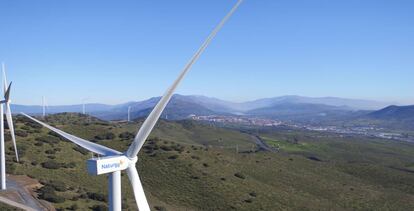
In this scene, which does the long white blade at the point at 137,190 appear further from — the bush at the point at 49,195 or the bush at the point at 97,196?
the bush at the point at 97,196

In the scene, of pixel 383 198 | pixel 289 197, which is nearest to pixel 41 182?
pixel 289 197

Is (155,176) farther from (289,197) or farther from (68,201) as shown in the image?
(68,201)

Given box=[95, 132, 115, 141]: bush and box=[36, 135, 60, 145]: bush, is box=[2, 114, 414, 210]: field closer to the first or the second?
box=[36, 135, 60, 145]: bush

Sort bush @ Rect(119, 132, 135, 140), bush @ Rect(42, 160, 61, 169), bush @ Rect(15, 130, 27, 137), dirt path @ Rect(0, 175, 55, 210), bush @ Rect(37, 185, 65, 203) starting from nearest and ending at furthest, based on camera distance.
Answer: dirt path @ Rect(0, 175, 55, 210) → bush @ Rect(37, 185, 65, 203) → bush @ Rect(42, 160, 61, 169) → bush @ Rect(15, 130, 27, 137) → bush @ Rect(119, 132, 135, 140)

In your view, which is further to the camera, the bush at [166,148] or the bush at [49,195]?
the bush at [166,148]

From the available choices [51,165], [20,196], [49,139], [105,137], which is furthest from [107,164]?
[105,137]

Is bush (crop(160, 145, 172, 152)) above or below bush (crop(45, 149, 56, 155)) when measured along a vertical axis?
below

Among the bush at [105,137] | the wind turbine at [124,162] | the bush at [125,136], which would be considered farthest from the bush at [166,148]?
the wind turbine at [124,162]

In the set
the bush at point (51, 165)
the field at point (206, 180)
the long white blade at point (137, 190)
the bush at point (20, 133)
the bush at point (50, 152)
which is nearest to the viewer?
the long white blade at point (137, 190)

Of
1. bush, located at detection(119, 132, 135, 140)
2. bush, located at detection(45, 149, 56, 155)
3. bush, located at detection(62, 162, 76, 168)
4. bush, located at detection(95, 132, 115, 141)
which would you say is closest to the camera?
bush, located at detection(62, 162, 76, 168)

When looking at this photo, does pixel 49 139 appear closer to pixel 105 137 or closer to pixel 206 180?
pixel 105 137

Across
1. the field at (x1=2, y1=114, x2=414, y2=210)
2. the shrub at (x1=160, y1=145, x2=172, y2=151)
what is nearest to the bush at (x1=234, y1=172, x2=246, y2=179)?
the field at (x1=2, y1=114, x2=414, y2=210)
